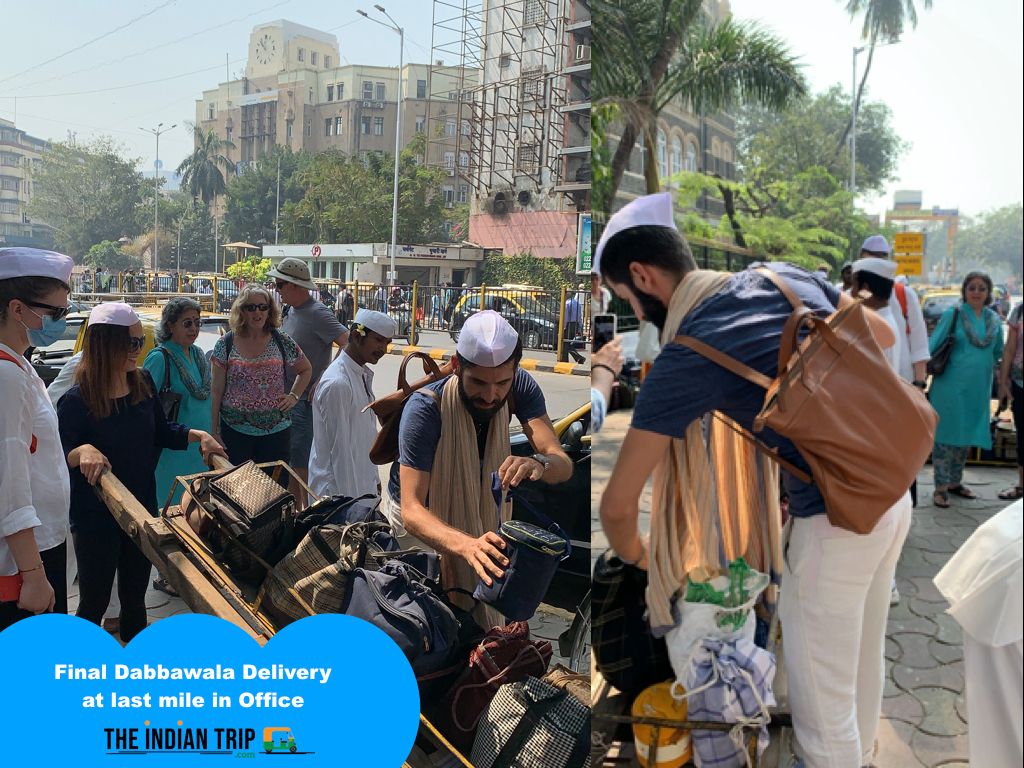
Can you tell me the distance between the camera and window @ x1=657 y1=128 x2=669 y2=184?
1483 mm

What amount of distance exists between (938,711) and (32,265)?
6.27 feet

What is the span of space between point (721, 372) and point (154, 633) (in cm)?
118

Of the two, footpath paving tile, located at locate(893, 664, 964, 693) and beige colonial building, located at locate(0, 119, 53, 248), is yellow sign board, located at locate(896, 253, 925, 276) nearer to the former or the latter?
footpath paving tile, located at locate(893, 664, 964, 693)


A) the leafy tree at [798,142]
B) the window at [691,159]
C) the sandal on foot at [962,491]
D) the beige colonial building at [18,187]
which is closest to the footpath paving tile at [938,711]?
the sandal on foot at [962,491]

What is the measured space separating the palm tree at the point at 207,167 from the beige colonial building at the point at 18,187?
28 centimetres

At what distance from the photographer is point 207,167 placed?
1795 millimetres

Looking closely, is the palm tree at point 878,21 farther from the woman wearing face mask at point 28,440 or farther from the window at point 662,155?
the woman wearing face mask at point 28,440

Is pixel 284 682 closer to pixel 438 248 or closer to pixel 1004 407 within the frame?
pixel 438 248

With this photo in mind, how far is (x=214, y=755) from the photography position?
1644mm

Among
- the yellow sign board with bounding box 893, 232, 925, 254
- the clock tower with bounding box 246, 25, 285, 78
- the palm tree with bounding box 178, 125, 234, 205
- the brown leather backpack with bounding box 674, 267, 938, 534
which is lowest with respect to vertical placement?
the brown leather backpack with bounding box 674, 267, 938, 534

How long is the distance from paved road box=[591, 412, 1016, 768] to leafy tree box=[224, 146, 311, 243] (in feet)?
2.70

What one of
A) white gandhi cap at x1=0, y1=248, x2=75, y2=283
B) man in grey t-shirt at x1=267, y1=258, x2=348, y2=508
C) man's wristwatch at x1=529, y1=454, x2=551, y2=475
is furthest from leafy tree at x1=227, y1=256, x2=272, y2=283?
man's wristwatch at x1=529, y1=454, x2=551, y2=475

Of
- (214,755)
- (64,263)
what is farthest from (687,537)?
Result: (64,263)

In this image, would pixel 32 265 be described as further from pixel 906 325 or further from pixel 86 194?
pixel 906 325
